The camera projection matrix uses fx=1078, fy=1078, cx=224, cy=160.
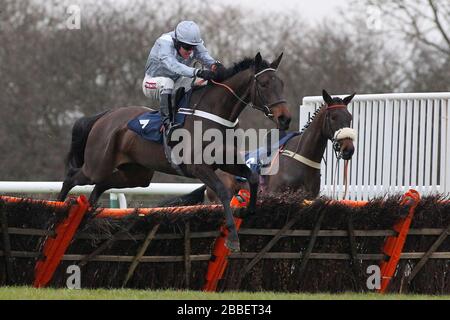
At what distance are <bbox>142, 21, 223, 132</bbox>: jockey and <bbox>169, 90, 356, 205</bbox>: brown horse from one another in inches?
49.0

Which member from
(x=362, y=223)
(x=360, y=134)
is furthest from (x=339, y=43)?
(x=362, y=223)

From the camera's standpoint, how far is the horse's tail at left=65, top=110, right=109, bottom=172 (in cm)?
1025

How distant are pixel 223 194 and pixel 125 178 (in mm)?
2195

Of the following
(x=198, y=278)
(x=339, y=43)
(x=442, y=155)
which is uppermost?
(x=339, y=43)

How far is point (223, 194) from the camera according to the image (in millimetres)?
7965

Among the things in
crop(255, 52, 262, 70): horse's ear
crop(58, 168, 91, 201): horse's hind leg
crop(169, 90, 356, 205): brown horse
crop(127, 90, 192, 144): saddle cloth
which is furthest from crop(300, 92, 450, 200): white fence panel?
crop(58, 168, 91, 201): horse's hind leg

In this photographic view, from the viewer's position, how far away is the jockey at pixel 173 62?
8805mm

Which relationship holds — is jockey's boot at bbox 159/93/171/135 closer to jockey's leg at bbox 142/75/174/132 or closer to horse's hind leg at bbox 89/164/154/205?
jockey's leg at bbox 142/75/174/132

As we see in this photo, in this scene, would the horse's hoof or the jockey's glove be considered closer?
the horse's hoof

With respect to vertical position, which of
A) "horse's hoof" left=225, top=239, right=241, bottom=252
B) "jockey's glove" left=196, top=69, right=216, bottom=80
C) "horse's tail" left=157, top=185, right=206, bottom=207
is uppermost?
"jockey's glove" left=196, top=69, right=216, bottom=80

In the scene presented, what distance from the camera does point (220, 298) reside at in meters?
6.68

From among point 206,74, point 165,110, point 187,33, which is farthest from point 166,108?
point 187,33

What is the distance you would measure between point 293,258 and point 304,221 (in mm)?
284

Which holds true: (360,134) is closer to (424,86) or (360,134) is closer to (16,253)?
(16,253)
